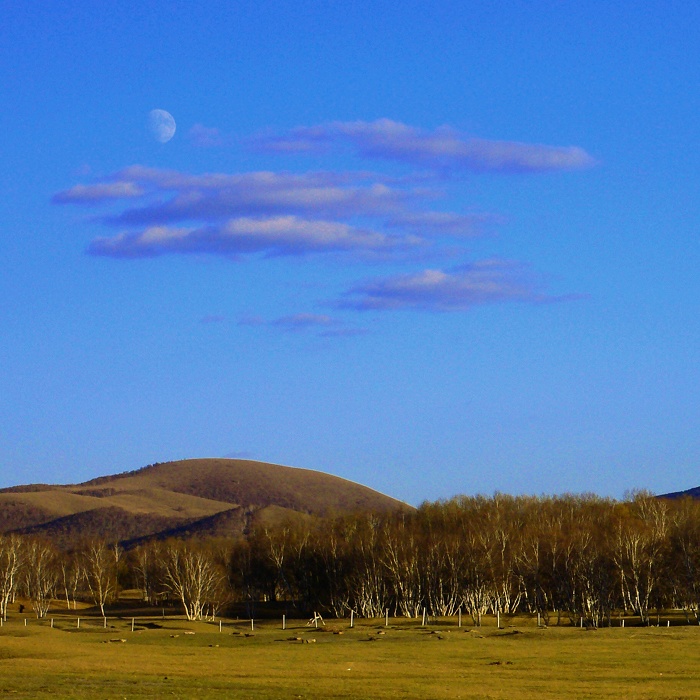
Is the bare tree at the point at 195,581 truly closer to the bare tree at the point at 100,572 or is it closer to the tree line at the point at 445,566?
the tree line at the point at 445,566

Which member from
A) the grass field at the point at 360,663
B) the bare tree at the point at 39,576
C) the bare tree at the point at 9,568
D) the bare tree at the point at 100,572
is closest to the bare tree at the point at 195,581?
the bare tree at the point at 100,572

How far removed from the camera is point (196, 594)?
4894 inches

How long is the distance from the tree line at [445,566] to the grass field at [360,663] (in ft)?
60.4

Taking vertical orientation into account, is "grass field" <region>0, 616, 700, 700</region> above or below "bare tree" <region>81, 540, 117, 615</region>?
below

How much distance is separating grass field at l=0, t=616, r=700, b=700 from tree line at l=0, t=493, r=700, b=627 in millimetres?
18397

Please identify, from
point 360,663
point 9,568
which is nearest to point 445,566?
point 9,568

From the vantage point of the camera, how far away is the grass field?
142 ft

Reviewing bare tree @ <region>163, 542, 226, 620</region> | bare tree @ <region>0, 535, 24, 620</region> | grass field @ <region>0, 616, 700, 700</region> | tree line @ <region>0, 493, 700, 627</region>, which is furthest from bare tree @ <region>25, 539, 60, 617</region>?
grass field @ <region>0, 616, 700, 700</region>

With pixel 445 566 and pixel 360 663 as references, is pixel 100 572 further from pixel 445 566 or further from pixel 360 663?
pixel 360 663

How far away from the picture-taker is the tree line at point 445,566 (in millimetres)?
105375

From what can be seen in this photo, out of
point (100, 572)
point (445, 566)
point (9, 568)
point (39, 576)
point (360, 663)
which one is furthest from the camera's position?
point (100, 572)

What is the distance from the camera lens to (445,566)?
11712 cm

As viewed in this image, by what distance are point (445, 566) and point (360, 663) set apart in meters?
60.1

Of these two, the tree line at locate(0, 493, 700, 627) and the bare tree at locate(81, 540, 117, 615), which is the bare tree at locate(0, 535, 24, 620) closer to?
the tree line at locate(0, 493, 700, 627)
